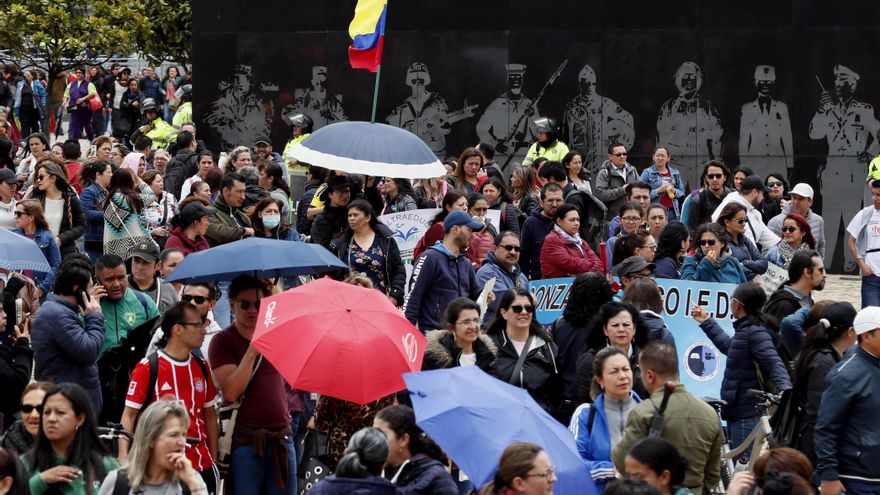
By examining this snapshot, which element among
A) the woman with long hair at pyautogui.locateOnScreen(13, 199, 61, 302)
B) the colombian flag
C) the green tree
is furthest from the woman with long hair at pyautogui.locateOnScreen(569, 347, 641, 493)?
the green tree

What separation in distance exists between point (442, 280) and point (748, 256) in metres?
3.02

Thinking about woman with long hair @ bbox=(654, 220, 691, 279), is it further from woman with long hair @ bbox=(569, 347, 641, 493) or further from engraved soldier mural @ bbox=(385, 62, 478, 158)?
engraved soldier mural @ bbox=(385, 62, 478, 158)

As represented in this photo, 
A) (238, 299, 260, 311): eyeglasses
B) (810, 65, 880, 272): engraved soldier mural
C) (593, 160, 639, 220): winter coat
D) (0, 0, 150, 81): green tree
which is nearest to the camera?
(238, 299, 260, 311): eyeglasses

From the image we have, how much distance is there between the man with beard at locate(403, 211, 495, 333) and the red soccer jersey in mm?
3574

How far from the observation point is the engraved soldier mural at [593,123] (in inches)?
855

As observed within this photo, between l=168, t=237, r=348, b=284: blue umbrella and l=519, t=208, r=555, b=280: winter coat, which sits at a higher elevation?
l=168, t=237, r=348, b=284: blue umbrella

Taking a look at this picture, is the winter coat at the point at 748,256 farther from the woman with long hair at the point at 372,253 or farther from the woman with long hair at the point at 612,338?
the woman with long hair at the point at 612,338

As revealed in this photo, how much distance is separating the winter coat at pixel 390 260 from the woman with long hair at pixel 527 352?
2.73 metres

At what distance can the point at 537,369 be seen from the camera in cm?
985

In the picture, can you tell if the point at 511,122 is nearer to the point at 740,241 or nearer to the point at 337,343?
the point at 740,241

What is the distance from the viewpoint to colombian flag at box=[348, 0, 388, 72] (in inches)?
643

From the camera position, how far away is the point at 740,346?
10547 millimetres

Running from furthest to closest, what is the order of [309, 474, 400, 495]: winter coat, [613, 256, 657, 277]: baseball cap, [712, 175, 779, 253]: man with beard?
[712, 175, 779, 253]: man with beard, [613, 256, 657, 277]: baseball cap, [309, 474, 400, 495]: winter coat

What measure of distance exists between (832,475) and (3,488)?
440 centimetres
